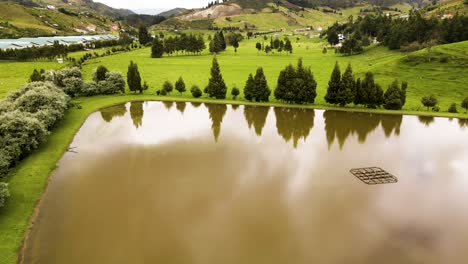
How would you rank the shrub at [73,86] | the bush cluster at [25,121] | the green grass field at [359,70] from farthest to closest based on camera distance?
the green grass field at [359,70], the shrub at [73,86], the bush cluster at [25,121]

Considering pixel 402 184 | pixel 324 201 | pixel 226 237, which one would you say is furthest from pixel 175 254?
pixel 402 184

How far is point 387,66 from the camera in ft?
281

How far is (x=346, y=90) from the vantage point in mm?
58438

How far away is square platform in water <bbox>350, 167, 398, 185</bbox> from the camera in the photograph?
3497 centimetres

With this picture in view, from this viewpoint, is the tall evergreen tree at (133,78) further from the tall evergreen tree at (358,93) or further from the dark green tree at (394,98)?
the dark green tree at (394,98)

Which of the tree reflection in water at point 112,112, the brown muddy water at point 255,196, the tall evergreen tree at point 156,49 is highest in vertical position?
the tall evergreen tree at point 156,49

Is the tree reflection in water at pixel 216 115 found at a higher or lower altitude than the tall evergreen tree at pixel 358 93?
lower

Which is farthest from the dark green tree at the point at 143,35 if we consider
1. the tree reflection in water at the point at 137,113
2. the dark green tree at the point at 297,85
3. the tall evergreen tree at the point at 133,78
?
the dark green tree at the point at 297,85

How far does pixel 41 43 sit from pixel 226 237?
147m

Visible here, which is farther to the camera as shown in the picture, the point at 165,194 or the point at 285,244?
the point at 165,194

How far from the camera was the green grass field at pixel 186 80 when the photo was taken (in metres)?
30.1

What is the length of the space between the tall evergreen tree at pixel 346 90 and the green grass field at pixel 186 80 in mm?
2282

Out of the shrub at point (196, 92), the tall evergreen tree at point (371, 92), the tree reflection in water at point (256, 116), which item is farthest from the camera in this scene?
the shrub at point (196, 92)

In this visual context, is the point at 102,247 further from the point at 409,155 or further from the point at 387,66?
the point at 387,66
